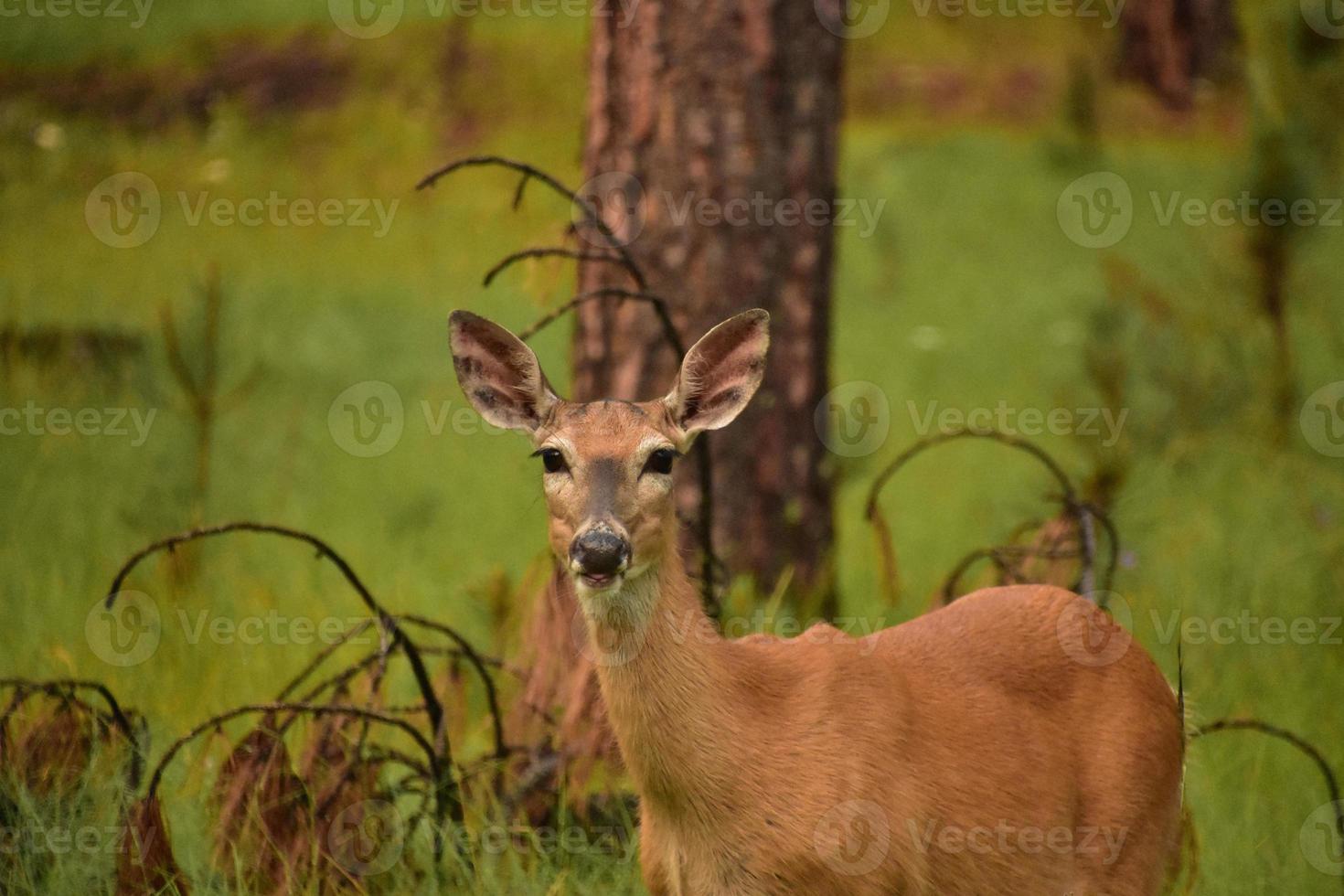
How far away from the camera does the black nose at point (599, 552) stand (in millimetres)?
3646

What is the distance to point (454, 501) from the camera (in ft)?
30.6

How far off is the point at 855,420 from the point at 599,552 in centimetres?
569

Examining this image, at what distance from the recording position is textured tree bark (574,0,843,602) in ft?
20.4

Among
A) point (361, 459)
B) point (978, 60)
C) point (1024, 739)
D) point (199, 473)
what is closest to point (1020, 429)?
point (361, 459)

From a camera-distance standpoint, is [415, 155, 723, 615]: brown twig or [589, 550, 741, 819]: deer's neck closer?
[589, 550, 741, 819]: deer's neck

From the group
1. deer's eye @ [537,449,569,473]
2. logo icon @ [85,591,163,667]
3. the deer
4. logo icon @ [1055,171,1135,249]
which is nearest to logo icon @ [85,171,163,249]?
logo icon @ [85,591,163,667]

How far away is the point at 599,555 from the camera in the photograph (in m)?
3.64

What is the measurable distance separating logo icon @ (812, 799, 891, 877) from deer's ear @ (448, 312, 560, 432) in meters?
1.33

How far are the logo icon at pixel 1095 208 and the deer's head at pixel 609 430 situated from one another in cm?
1004

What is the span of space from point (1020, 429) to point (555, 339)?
3.81 meters

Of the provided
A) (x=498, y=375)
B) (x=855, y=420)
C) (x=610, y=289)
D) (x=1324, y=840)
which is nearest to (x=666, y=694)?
(x=498, y=375)

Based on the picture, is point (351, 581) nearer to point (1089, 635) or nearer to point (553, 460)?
point (553, 460)

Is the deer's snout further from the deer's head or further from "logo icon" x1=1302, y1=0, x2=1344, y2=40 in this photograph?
"logo icon" x1=1302, y1=0, x2=1344, y2=40

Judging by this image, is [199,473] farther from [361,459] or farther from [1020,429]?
[1020,429]
